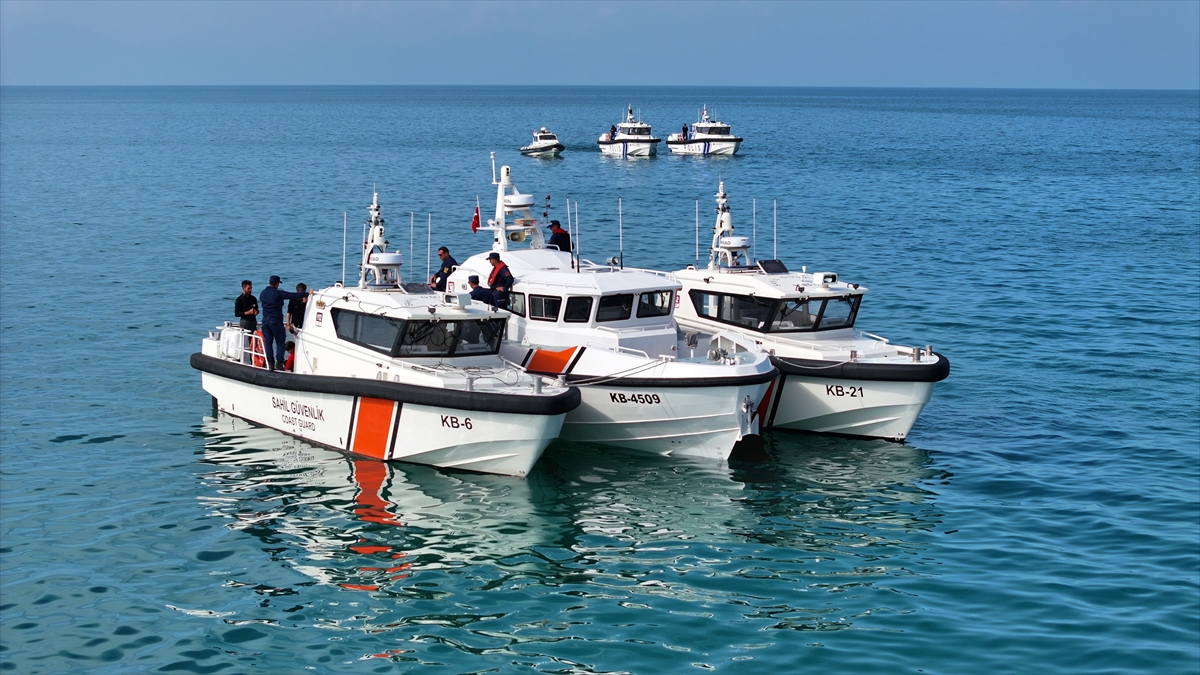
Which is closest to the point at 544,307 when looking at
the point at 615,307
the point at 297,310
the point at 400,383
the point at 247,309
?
the point at 615,307

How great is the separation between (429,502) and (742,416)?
16.8 feet

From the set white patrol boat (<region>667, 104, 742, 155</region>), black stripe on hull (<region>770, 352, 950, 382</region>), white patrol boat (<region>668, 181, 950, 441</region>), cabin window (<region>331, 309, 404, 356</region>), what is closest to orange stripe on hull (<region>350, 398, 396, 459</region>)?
cabin window (<region>331, 309, 404, 356</region>)

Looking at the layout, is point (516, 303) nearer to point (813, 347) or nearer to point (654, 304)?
point (654, 304)

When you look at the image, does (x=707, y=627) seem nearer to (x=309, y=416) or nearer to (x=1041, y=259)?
(x=309, y=416)

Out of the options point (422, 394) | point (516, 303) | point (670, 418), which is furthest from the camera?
point (516, 303)

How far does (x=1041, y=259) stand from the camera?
4309 centimetres

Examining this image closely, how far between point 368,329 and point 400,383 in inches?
57.0

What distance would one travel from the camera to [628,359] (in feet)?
65.2

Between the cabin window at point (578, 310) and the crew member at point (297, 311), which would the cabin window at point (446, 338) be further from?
the crew member at point (297, 311)

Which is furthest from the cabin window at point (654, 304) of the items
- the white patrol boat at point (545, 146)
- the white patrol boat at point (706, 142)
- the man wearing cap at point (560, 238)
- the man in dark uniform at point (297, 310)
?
the white patrol boat at point (706, 142)

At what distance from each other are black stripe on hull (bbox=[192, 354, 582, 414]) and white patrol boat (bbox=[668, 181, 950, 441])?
489cm

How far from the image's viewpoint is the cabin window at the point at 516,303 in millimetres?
21469

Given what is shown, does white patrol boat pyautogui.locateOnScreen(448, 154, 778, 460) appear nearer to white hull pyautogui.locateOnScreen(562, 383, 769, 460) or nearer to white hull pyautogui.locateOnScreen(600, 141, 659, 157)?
white hull pyautogui.locateOnScreen(562, 383, 769, 460)

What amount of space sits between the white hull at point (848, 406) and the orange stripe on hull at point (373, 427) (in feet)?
22.3
